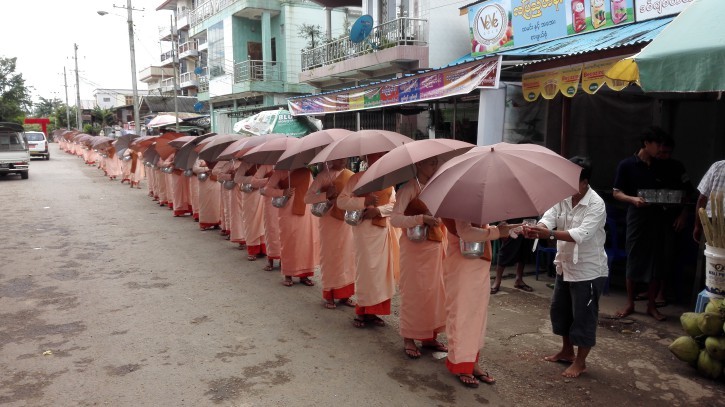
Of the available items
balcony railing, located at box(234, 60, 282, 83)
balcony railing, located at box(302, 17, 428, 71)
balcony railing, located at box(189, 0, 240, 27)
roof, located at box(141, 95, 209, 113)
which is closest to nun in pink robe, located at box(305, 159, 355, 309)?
balcony railing, located at box(302, 17, 428, 71)

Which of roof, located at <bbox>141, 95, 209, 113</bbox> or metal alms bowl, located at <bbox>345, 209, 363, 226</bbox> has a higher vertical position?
roof, located at <bbox>141, 95, 209, 113</bbox>

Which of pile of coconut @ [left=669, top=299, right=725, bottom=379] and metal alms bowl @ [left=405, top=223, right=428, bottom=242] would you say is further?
metal alms bowl @ [left=405, top=223, right=428, bottom=242]

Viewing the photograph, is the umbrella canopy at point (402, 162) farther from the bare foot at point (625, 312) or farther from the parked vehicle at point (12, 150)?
the parked vehicle at point (12, 150)

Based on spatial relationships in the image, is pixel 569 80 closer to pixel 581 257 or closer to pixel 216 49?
pixel 581 257

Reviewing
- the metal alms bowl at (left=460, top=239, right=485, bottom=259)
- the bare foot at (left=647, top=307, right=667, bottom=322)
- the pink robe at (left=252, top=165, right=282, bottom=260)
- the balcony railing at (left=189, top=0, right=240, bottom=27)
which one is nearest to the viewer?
the metal alms bowl at (left=460, top=239, right=485, bottom=259)

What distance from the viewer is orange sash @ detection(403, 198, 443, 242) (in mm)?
4238

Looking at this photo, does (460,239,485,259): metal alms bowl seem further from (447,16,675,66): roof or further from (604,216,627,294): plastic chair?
(447,16,675,66): roof

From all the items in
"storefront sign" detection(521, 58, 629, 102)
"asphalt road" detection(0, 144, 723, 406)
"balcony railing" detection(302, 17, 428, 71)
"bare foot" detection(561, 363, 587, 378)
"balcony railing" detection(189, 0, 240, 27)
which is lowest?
"asphalt road" detection(0, 144, 723, 406)

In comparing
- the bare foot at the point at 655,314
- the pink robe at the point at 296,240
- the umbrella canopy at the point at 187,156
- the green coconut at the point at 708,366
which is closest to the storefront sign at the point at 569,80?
the bare foot at the point at 655,314

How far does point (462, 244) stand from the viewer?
12.2 ft

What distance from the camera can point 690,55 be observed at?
3.24 m

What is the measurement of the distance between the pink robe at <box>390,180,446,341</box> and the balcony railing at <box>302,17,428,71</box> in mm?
9952

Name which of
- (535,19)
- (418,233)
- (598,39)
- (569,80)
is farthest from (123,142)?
(418,233)

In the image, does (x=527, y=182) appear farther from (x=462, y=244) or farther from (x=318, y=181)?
(x=318, y=181)
